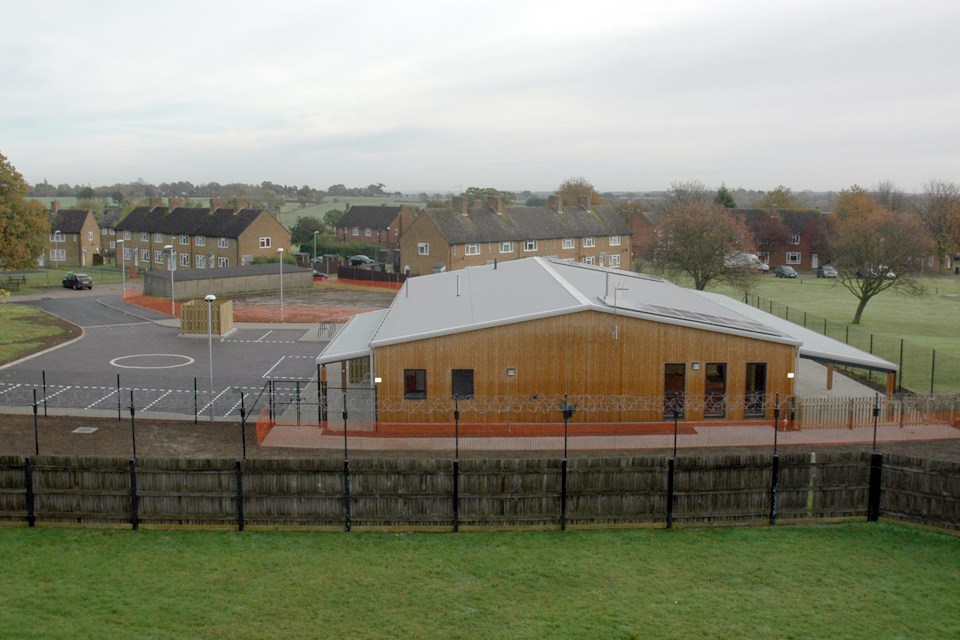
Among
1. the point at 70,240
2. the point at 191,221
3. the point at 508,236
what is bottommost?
the point at 70,240

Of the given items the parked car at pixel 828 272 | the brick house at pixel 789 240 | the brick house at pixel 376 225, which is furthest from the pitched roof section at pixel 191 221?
the parked car at pixel 828 272

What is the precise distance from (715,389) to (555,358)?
17.1 ft

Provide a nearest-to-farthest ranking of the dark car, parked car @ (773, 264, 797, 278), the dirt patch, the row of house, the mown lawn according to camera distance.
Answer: the mown lawn < the dirt patch < the dark car < the row of house < parked car @ (773, 264, 797, 278)

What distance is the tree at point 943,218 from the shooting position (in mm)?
93438

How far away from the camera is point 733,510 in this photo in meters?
15.8

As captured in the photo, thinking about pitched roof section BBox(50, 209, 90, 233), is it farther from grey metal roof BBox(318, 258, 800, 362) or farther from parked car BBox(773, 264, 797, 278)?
parked car BBox(773, 264, 797, 278)

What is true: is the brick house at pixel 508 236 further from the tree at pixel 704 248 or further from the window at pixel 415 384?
the window at pixel 415 384

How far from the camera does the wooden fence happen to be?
50.1 ft

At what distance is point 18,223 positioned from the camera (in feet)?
214

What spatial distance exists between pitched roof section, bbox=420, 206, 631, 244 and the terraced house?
18523 mm

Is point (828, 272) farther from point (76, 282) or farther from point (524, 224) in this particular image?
point (76, 282)

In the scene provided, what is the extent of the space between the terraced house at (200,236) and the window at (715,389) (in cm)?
6277

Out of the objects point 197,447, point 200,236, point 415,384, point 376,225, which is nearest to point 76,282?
point 200,236

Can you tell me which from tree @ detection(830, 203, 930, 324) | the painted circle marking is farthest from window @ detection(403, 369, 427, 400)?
tree @ detection(830, 203, 930, 324)
